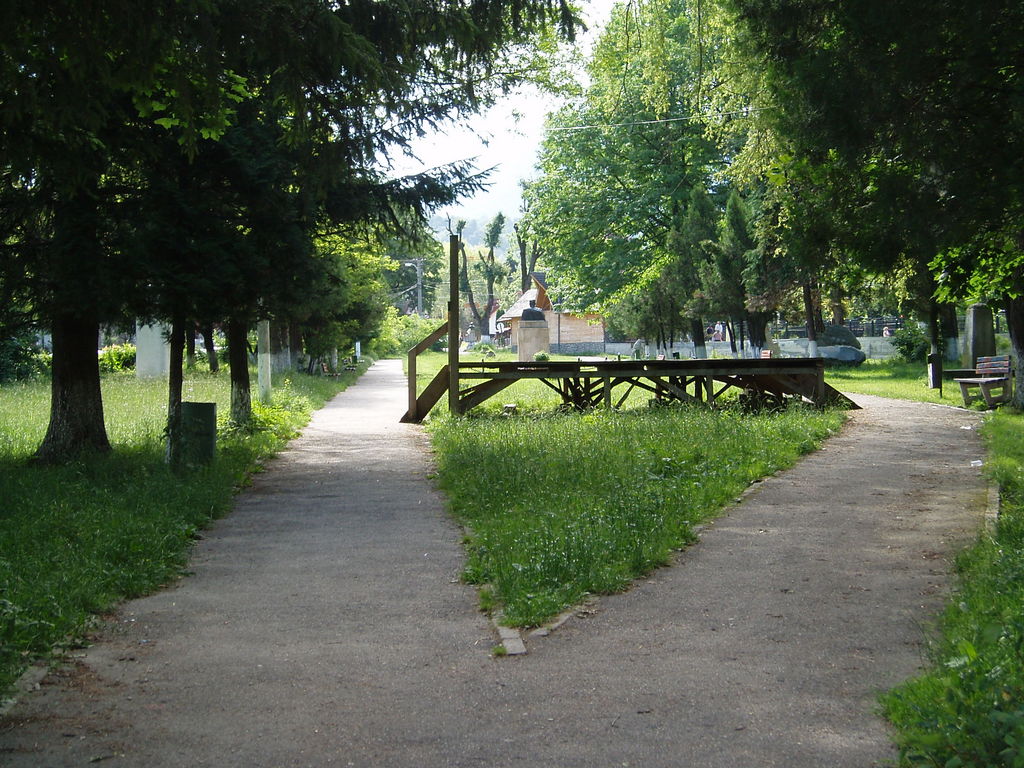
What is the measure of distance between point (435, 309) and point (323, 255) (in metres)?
155

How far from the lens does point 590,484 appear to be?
10977mm

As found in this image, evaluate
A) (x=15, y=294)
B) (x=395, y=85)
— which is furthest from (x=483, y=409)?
(x=395, y=85)

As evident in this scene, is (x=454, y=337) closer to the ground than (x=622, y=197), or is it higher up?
closer to the ground

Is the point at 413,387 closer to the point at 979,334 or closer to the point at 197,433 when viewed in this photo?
the point at 197,433

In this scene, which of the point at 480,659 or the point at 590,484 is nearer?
the point at 480,659

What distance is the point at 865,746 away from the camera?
14.3 feet

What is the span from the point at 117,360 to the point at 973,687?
141ft

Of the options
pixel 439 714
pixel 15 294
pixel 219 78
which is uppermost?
pixel 219 78

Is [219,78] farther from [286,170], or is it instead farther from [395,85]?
[286,170]

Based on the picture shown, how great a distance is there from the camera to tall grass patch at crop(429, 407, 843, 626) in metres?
7.35

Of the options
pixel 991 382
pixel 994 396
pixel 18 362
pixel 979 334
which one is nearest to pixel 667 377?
pixel 991 382

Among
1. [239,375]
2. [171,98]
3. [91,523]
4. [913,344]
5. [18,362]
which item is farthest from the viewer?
[913,344]

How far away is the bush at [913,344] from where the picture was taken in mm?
38094

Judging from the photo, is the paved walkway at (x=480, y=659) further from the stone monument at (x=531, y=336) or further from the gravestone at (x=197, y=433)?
the stone monument at (x=531, y=336)
